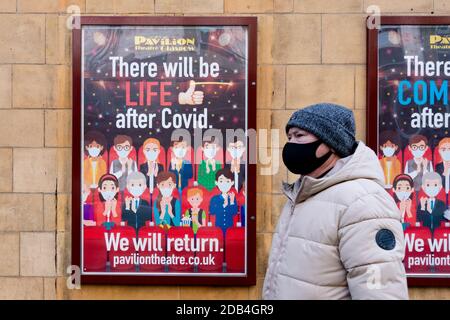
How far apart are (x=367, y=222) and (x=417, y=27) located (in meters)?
2.99

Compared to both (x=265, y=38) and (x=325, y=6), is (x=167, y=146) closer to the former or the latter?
(x=265, y=38)

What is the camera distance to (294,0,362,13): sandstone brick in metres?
4.79

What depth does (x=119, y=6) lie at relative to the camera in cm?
480

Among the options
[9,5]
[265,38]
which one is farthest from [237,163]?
[9,5]

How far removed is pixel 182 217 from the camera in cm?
475

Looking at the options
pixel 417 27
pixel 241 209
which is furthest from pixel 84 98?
pixel 417 27

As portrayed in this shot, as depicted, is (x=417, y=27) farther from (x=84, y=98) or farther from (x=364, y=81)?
(x=84, y=98)

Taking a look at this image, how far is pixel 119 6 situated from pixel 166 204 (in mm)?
1625

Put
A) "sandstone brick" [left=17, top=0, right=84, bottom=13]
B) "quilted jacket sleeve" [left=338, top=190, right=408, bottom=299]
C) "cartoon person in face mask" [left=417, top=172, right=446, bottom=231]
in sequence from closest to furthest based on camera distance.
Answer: "quilted jacket sleeve" [left=338, top=190, right=408, bottom=299], "cartoon person in face mask" [left=417, top=172, right=446, bottom=231], "sandstone brick" [left=17, top=0, right=84, bottom=13]

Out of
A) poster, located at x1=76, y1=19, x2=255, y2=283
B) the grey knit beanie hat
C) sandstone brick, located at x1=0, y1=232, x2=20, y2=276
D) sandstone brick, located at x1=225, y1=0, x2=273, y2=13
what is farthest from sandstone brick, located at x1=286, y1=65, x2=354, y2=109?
sandstone brick, located at x1=0, y1=232, x2=20, y2=276

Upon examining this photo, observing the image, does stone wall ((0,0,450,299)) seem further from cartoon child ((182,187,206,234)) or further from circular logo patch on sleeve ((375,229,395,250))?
circular logo patch on sleeve ((375,229,395,250))

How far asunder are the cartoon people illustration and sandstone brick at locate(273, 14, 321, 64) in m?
0.75

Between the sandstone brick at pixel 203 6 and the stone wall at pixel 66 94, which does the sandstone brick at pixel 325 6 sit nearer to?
the stone wall at pixel 66 94
